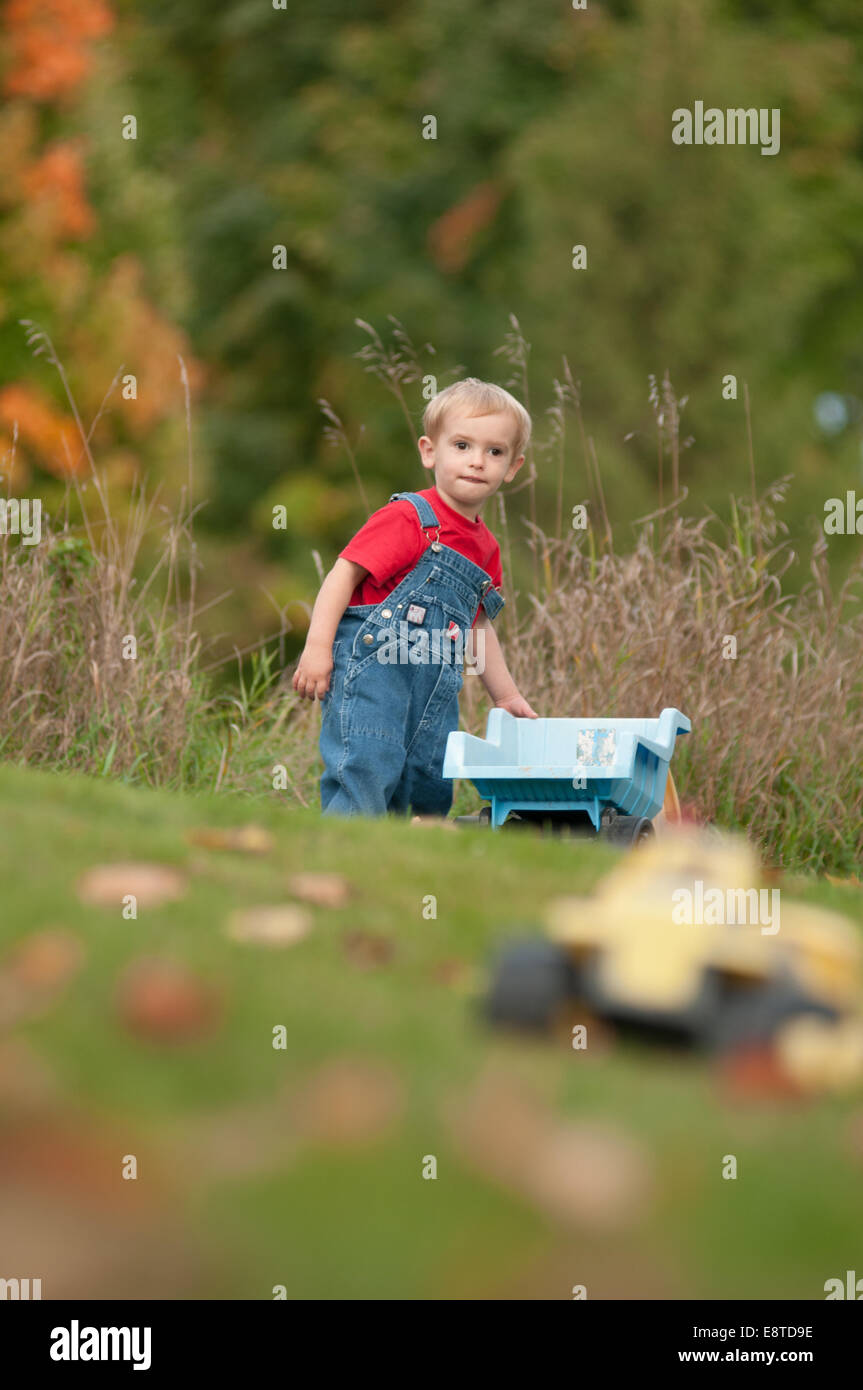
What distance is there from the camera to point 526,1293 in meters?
1.33

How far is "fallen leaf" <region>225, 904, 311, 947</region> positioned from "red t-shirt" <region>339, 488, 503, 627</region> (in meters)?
1.92

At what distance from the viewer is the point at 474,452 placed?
414cm

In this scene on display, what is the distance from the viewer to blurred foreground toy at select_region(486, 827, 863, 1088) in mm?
1737

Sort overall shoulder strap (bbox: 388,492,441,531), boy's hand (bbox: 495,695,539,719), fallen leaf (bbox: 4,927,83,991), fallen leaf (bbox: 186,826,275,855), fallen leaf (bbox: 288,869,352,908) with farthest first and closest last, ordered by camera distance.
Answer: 1. boy's hand (bbox: 495,695,539,719)
2. overall shoulder strap (bbox: 388,492,441,531)
3. fallen leaf (bbox: 186,826,275,855)
4. fallen leaf (bbox: 288,869,352,908)
5. fallen leaf (bbox: 4,927,83,991)

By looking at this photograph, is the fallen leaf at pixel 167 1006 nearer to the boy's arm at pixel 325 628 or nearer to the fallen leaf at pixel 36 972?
the fallen leaf at pixel 36 972

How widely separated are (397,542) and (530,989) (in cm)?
239

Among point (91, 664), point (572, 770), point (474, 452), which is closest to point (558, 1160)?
point (572, 770)

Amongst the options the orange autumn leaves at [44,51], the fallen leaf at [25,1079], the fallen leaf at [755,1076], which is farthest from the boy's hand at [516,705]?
the orange autumn leaves at [44,51]

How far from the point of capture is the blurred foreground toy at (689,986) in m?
1.74

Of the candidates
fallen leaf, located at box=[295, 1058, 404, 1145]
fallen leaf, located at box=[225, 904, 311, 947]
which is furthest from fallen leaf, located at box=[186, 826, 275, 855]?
fallen leaf, located at box=[295, 1058, 404, 1145]

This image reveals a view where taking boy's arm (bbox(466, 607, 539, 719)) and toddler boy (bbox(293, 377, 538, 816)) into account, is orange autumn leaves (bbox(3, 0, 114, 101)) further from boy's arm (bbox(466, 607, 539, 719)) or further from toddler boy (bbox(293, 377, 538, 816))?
boy's arm (bbox(466, 607, 539, 719))

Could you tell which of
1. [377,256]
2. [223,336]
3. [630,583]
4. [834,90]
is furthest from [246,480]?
[630,583]

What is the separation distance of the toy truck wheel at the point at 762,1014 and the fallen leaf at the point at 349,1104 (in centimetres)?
41

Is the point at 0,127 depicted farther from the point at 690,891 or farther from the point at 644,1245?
the point at 644,1245
